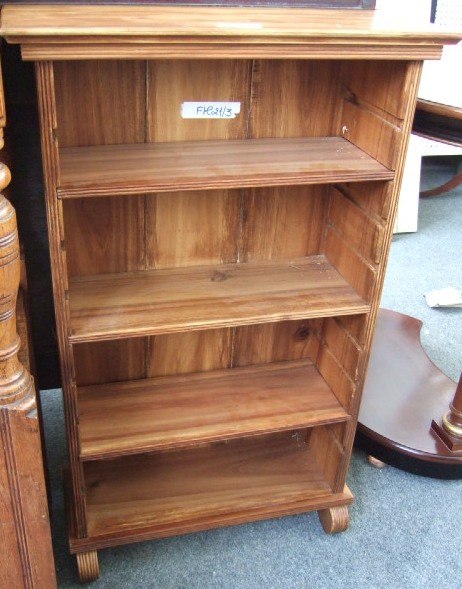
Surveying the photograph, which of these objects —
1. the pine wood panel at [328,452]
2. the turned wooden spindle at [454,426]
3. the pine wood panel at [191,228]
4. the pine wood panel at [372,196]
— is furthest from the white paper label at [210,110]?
the turned wooden spindle at [454,426]

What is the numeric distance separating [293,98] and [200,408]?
28.6 inches

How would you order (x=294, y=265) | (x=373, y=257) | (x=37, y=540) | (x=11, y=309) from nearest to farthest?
(x=11, y=309), (x=37, y=540), (x=373, y=257), (x=294, y=265)

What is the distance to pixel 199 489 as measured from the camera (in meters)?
1.65

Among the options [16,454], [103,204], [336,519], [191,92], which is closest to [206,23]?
[191,92]

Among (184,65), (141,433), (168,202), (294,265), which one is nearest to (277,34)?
(184,65)

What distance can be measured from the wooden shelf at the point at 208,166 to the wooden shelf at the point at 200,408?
57 cm

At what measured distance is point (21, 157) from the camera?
1393 mm

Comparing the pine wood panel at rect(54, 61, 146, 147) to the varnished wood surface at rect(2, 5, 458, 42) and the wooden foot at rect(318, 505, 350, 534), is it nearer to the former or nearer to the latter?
the varnished wood surface at rect(2, 5, 458, 42)

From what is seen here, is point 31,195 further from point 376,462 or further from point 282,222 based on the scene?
point 376,462

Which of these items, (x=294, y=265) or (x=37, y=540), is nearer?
(x=37, y=540)

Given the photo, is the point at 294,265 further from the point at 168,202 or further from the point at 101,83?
the point at 101,83

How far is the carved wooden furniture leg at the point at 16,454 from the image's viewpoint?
2.75ft

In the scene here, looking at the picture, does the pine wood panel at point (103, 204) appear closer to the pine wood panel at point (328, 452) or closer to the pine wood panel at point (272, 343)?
the pine wood panel at point (272, 343)

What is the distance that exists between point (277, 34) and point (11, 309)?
1.98 ft
